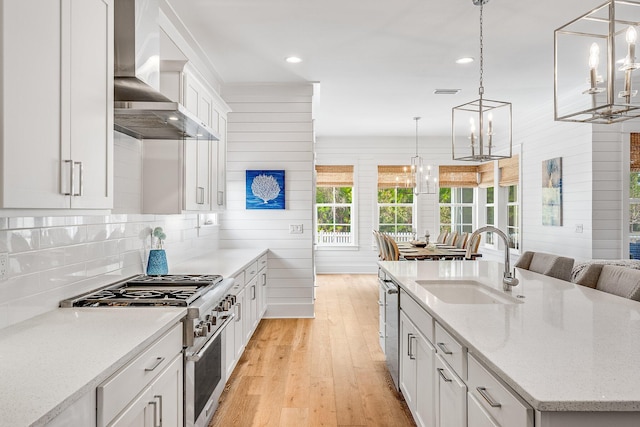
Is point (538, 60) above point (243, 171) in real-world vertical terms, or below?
above

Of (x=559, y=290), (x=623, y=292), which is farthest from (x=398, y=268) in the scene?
(x=623, y=292)

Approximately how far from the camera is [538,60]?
448 centimetres

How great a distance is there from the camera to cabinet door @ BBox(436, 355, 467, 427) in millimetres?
1582

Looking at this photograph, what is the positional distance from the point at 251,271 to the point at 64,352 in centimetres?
271

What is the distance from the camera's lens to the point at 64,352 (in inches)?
54.2

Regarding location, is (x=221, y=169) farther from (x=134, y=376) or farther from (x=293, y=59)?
(x=134, y=376)

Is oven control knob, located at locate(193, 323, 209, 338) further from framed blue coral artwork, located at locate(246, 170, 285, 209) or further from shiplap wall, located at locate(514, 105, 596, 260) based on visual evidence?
shiplap wall, located at locate(514, 105, 596, 260)

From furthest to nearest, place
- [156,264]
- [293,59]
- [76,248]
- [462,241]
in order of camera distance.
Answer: [462,241] → [293,59] → [156,264] → [76,248]

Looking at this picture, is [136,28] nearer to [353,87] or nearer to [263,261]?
[263,261]

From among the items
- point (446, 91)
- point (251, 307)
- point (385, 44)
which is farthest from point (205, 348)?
point (446, 91)

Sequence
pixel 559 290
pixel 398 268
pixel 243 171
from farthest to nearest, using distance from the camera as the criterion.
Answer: pixel 243 171 < pixel 398 268 < pixel 559 290

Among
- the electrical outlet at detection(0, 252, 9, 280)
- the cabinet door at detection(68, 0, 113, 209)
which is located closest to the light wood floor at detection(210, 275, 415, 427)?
the electrical outlet at detection(0, 252, 9, 280)

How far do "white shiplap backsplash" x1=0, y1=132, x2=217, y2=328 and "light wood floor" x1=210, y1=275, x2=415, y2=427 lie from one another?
113cm

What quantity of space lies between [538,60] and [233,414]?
4.31 m
